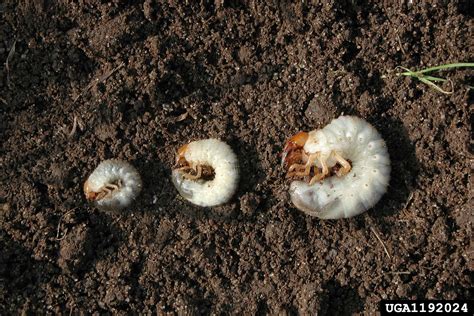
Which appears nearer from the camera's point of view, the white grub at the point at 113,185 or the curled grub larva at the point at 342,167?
the curled grub larva at the point at 342,167

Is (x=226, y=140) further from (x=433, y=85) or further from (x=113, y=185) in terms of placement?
(x=433, y=85)

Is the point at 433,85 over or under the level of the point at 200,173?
over

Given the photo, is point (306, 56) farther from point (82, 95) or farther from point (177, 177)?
point (82, 95)

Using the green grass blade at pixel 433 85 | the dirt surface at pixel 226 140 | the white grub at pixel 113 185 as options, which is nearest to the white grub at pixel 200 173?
the dirt surface at pixel 226 140

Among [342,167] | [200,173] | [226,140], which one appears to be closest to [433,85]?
[342,167]

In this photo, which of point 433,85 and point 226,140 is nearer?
point 433,85

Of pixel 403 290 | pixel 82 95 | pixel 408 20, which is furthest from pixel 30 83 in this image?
pixel 403 290

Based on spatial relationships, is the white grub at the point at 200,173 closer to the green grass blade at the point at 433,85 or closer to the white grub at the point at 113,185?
the white grub at the point at 113,185

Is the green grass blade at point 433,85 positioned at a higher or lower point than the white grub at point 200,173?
higher
